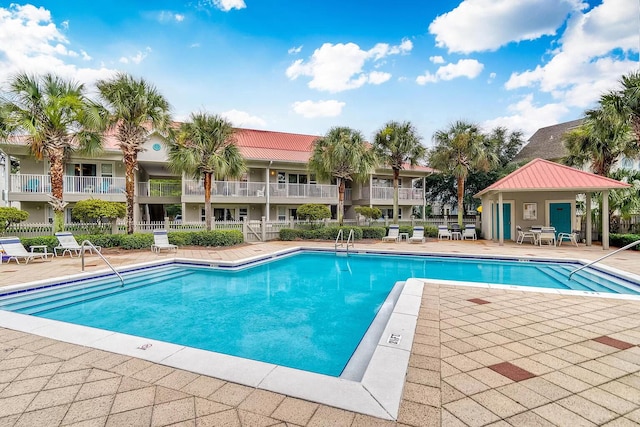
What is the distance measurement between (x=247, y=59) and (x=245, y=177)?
7661mm

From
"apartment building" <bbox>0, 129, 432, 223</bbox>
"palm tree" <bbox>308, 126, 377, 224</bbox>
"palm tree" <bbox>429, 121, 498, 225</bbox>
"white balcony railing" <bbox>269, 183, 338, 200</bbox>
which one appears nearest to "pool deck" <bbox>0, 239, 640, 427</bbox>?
"palm tree" <bbox>308, 126, 377, 224</bbox>

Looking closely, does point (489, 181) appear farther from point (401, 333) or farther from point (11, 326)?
point (11, 326)

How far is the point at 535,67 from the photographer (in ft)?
58.4

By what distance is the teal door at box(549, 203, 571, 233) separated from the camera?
16.4 m

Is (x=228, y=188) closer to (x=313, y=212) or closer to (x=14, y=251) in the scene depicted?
(x=313, y=212)

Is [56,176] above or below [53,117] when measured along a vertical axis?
below

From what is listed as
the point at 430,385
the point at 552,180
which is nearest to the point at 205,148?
the point at 430,385

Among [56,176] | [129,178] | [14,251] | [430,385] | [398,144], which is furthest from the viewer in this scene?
[398,144]

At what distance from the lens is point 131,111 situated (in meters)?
13.4

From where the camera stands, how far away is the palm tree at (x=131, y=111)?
13.0 m

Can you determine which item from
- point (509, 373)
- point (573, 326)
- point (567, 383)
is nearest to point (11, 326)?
point (509, 373)

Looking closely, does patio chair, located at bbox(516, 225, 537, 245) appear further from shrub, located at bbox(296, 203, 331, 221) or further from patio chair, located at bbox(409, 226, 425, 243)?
shrub, located at bbox(296, 203, 331, 221)

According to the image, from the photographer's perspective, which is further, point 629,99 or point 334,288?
point 629,99

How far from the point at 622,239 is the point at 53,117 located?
24.5 m
